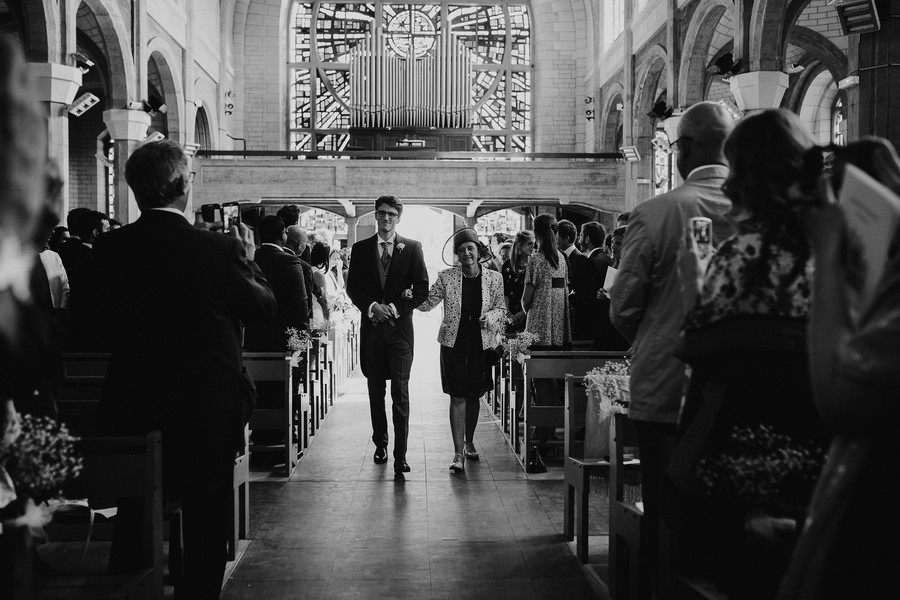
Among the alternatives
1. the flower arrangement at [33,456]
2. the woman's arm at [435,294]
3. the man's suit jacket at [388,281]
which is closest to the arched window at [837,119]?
the woman's arm at [435,294]

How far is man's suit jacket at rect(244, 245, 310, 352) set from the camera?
6.36 m

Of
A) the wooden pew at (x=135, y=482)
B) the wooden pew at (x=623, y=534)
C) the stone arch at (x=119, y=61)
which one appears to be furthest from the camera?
the stone arch at (x=119, y=61)

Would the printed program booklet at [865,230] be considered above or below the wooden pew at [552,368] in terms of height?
above

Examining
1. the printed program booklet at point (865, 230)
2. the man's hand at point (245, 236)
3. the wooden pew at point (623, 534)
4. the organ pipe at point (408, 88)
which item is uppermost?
the organ pipe at point (408, 88)

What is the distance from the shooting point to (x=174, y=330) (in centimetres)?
286

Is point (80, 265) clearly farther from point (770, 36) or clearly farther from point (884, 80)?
point (770, 36)

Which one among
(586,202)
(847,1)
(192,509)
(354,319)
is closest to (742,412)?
(192,509)

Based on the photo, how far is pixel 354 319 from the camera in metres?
13.6

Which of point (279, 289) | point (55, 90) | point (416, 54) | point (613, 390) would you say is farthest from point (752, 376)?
point (416, 54)

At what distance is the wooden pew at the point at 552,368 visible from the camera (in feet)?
18.6

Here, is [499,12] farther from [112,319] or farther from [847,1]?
[112,319]

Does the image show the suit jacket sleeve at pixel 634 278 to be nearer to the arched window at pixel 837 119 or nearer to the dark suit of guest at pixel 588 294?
the dark suit of guest at pixel 588 294

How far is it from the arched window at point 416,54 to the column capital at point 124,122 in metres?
9.17

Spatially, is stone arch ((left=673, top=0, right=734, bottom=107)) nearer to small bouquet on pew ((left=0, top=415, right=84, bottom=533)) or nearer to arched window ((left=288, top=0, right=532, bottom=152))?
arched window ((left=288, top=0, right=532, bottom=152))
